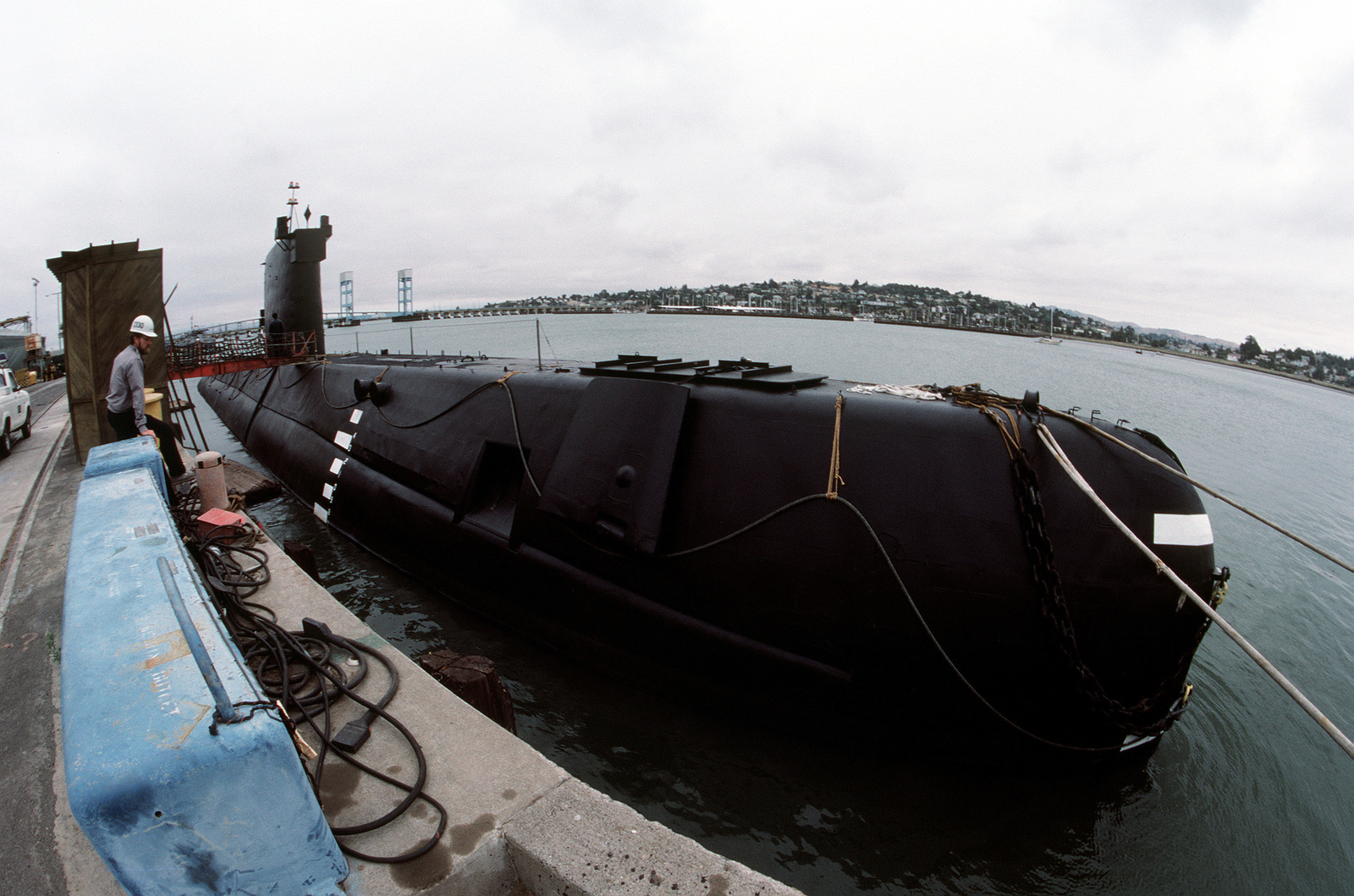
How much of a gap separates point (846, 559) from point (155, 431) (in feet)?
28.4

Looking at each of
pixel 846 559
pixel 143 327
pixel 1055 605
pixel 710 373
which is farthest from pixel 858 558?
pixel 143 327

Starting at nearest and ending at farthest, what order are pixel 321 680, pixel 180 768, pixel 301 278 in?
pixel 180 768
pixel 321 680
pixel 301 278

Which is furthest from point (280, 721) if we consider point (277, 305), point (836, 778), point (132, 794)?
point (277, 305)

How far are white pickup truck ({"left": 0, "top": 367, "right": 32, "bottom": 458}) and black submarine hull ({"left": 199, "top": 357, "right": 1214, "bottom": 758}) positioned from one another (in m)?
9.00

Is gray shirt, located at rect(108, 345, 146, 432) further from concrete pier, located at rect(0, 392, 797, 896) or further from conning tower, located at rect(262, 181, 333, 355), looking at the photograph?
conning tower, located at rect(262, 181, 333, 355)

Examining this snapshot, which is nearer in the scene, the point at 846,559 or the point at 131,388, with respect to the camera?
the point at 846,559

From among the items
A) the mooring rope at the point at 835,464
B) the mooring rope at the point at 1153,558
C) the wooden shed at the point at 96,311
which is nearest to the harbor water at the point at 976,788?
the mooring rope at the point at 835,464

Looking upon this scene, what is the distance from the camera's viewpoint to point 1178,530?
4.71 metres

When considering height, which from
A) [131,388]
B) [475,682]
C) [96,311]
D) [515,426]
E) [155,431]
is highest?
[96,311]

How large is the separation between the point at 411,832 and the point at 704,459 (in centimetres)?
365

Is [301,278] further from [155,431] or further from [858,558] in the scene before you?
[858,558]

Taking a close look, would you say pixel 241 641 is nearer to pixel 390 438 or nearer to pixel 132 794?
pixel 132 794

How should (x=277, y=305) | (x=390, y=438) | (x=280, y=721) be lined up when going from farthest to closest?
(x=277, y=305) < (x=390, y=438) < (x=280, y=721)

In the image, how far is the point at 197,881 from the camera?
2.36 m
